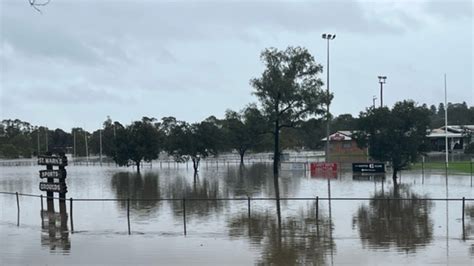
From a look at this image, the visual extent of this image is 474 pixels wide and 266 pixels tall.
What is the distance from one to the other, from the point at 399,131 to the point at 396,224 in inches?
994

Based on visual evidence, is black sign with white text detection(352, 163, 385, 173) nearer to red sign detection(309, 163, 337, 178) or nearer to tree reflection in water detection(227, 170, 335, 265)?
red sign detection(309, 163, 337, 178)

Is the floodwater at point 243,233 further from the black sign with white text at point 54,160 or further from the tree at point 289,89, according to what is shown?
the tree at point 289,89

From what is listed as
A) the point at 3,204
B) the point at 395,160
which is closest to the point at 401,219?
the point at 3,204

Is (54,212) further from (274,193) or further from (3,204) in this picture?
(274,193)

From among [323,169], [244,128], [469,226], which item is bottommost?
[469,226]

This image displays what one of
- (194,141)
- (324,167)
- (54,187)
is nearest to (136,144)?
(194,141)

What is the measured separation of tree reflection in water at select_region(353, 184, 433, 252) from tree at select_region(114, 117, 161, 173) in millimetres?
44421

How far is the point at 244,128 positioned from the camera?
6825 cm

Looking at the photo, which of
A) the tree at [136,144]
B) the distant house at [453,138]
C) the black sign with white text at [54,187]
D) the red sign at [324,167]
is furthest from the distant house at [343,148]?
the black sign with white text at [54,187]

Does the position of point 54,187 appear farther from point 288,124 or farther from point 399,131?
point 288,124

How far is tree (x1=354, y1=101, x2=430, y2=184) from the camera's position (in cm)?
4562

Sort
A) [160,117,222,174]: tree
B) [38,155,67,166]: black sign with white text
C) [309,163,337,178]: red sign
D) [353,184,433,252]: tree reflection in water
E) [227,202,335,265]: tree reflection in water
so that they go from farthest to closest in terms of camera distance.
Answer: [160,117,222,174]: tree, [309,163,337,178]: red sign, [38,155,67,166]: black sign with white text, [353,184,433,252]: tree reflection in water, [227,202,335,265]: tree reflection in water

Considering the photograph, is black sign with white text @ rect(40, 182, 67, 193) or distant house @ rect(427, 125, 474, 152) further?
distant house @ rect(427, 125, 474, 152)

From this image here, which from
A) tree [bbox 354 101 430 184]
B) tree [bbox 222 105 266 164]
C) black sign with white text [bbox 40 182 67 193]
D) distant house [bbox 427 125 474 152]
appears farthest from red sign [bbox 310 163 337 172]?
distant house [bbox 427 125 474 152]
